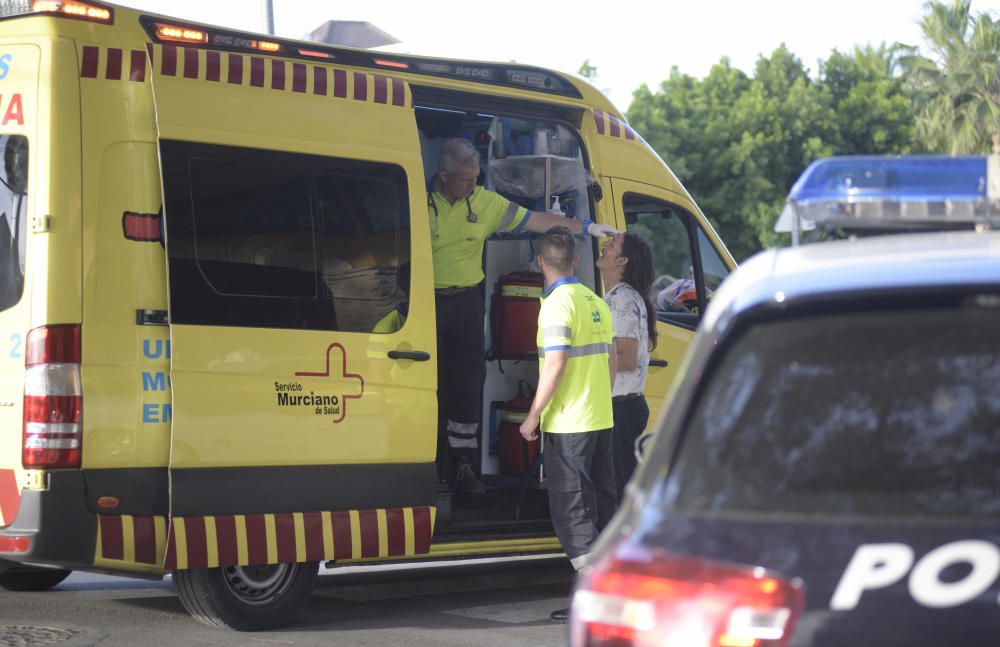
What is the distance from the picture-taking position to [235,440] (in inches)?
248

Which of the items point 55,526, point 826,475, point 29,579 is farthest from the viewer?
point 29,579

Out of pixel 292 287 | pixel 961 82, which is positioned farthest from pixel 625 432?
pixel 961 82

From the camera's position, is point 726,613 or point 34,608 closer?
point 726,613

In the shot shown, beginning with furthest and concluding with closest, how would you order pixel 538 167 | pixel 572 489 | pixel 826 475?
1. pixel 538 167
2. pixel 572 489
3. pixel 826 475

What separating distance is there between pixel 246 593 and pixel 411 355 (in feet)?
4.28

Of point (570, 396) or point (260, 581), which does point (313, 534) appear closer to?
point (260, 581)

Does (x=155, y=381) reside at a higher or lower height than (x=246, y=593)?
higher

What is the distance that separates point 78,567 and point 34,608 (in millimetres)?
1515

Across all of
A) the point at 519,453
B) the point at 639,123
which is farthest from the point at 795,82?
the point at 519,453

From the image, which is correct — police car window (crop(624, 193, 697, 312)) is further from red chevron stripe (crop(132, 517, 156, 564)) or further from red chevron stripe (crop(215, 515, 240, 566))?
red chevron stripe (crop(132, 517, 156, 564))

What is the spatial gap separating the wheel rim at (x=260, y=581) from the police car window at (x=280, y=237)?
1.12 meters

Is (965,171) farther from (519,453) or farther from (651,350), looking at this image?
(519,453)

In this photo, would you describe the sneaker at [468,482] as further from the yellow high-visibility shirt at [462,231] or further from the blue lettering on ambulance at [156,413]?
the blue lettering on ambulance at [156,413]

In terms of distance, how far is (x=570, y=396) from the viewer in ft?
23.4
